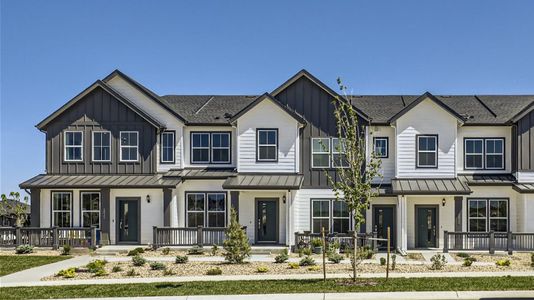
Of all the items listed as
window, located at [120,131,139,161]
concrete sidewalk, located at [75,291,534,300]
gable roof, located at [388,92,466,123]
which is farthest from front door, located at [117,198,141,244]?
concrete sidewalk, located at [75,291,534,300]

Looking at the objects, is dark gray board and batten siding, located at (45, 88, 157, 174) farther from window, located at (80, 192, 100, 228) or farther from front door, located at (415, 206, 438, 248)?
front door, located at (415, 206, 438, 248)

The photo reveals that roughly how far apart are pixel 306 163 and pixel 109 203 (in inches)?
382

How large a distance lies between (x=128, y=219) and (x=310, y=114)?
10215 millimetres

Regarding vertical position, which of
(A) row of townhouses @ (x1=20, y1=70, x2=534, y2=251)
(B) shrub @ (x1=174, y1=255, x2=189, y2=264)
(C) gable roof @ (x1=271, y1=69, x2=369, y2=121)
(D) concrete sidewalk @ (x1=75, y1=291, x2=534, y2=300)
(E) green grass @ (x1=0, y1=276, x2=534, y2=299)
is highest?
(C) gable roof @ (x1=271, y1=69, x2=369, y2=121)

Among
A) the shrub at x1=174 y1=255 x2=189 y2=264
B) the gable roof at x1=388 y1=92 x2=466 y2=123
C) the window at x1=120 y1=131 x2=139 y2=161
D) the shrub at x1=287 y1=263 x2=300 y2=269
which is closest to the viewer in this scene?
the shrub at x1=287 y1=263 x2=300 y2=269

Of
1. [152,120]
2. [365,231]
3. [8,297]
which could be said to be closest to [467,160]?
[365,231]

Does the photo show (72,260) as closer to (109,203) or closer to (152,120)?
(109,203)

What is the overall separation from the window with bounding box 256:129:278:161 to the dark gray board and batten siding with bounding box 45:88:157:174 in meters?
5.24

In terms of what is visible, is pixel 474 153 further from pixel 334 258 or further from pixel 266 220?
pixel 334 258

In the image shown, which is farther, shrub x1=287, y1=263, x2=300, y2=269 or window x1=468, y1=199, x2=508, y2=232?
window x1=468, y1=199, x2=508, y2=232

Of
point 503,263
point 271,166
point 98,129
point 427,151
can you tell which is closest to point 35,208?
point 98,129

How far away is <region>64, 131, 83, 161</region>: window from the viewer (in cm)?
3078

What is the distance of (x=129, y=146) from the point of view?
101ft

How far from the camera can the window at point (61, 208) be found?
1197 inches
